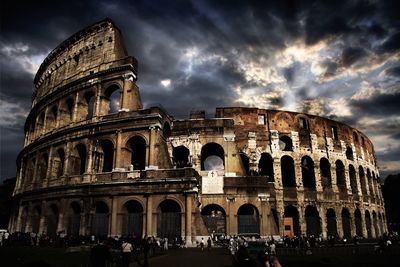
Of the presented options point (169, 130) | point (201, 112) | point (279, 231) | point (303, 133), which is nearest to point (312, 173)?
point (303, 133)

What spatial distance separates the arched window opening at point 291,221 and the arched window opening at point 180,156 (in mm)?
9143

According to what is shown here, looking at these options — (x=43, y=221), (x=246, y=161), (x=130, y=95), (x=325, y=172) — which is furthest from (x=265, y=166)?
(x=43, y=221)

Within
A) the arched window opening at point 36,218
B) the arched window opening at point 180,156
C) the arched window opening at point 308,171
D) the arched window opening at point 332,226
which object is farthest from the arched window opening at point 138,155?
the arched window opening at point 332,226

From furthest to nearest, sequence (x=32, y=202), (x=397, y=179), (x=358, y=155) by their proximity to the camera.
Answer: (x=397, y=179) → (x=358, y=155) → (x=32, y=202)

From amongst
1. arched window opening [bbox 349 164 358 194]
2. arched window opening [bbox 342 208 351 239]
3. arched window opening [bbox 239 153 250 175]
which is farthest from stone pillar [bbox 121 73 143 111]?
arched window opening [bbox 349 164 358 194]

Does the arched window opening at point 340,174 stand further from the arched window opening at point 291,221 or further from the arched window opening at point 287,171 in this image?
the arched window opening at point 291,221

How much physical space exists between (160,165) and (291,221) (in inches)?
478

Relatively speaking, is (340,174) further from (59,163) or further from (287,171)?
(59,163)

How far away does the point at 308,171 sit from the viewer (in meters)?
29.6

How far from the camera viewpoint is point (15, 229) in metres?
26.7

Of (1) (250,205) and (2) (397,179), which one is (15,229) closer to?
(1) (250,205)

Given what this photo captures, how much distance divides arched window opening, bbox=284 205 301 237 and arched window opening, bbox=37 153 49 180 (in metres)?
19.9

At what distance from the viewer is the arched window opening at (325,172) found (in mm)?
28359

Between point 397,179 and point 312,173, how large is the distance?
25355 mm
